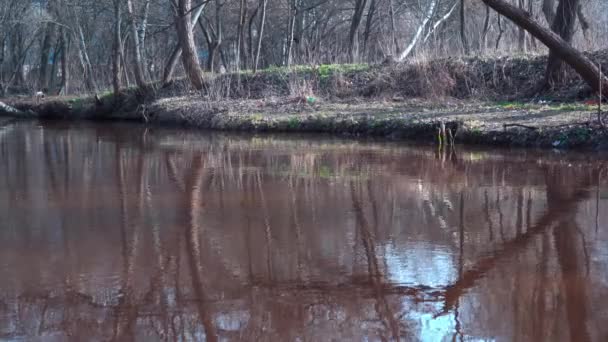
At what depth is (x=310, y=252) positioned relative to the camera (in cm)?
714

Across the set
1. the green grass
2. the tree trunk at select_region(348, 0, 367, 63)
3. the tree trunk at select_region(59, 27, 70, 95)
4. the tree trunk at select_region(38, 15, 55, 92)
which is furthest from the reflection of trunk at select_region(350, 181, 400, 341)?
the tree trunk at select_region(38, 15, 55, 92)

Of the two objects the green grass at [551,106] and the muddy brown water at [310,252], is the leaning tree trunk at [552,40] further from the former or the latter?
the muddy brown water at [310,252]

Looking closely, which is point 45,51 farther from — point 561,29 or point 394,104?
point 561,29

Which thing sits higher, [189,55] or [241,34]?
[241,34]

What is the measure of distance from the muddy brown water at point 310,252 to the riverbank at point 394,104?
260cm

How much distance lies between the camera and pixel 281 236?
309 inches

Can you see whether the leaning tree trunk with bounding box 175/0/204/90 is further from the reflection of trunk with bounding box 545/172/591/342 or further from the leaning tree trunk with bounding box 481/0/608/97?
the reflection of trunk with bounding box 545/172/591/342

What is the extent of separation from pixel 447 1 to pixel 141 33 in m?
14.3

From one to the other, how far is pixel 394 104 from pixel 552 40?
6.35 metres

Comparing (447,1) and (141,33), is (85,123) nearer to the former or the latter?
(141,33)

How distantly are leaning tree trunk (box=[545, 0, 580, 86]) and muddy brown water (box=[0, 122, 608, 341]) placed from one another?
6.12 meters

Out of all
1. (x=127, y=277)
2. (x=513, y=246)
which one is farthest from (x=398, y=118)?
(x=127, y=277)

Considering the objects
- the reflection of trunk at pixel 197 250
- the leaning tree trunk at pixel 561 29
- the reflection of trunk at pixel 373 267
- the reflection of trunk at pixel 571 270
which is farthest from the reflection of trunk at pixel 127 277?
the leaning tree trunk at pixel 561 29

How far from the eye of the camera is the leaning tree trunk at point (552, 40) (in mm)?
15000
